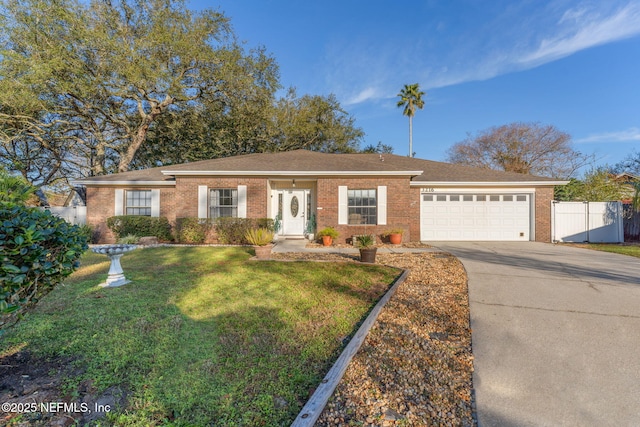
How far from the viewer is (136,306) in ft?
12.3

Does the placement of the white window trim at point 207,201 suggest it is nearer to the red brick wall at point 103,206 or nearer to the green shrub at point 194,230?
the green shrub at point 194,230

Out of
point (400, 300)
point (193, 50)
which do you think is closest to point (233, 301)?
point (400, 300)

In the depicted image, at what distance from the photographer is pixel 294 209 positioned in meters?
11.5

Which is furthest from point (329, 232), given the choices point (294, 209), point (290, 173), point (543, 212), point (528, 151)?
point (528, 151)

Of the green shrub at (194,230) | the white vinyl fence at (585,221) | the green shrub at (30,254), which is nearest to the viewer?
the green shrub at (30,254)

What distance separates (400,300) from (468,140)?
2812cm

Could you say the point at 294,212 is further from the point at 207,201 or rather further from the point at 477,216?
the point at 477,216

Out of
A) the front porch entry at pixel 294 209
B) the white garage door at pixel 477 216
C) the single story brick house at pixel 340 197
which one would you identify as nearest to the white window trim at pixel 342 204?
the single story brick house at pixel 340 197

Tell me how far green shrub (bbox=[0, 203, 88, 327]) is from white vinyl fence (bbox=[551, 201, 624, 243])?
1513 cm

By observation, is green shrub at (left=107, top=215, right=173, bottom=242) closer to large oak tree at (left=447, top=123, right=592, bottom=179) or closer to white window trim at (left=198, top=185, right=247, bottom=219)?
white window trim at (left=198, top=185, right=247, bottom=219)

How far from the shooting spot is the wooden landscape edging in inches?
72.1

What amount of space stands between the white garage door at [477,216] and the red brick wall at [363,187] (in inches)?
65.3

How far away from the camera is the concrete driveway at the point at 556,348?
6.82 feet

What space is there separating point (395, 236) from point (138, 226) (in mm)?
9739
